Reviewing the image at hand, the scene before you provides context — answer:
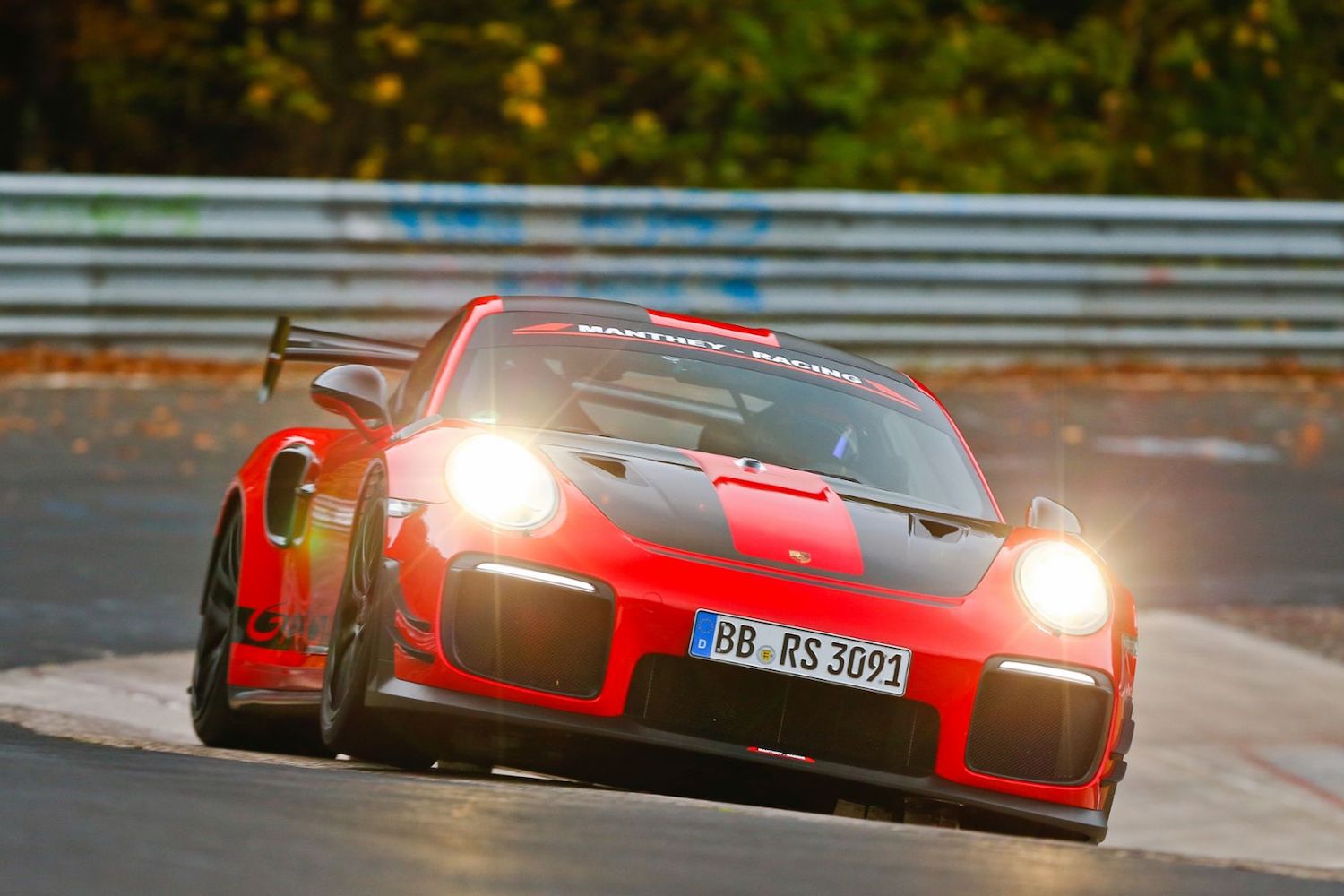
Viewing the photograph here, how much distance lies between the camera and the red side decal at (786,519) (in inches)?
200

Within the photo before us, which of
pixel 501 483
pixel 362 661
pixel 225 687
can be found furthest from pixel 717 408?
pixel 362 661

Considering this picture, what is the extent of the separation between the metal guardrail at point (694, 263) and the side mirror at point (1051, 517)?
9.20 m

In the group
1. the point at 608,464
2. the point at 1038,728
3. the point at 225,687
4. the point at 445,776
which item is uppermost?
the point at 608,464

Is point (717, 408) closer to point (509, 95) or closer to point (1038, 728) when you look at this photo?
point (1038, 728)

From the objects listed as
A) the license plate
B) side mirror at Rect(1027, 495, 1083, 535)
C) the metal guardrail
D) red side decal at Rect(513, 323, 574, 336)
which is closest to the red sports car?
the license plate

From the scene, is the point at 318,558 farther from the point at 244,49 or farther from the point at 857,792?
the point at 244,49

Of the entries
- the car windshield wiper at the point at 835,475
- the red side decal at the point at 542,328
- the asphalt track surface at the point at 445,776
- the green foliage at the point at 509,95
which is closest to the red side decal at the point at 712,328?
the red side decal at the point at 542,328

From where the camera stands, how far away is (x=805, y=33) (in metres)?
19.1

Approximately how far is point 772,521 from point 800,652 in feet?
1.33

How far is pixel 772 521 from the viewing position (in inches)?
205

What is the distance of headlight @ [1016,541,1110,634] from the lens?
5207mm

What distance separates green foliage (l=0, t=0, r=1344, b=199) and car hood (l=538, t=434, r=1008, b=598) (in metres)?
13.4

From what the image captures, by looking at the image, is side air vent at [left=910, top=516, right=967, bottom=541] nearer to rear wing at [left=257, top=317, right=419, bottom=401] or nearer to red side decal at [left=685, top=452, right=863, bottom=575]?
red side decal at [left=685, top=452, right=863, bottom=575]

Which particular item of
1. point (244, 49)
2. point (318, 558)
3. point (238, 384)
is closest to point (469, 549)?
point (318, 558)
